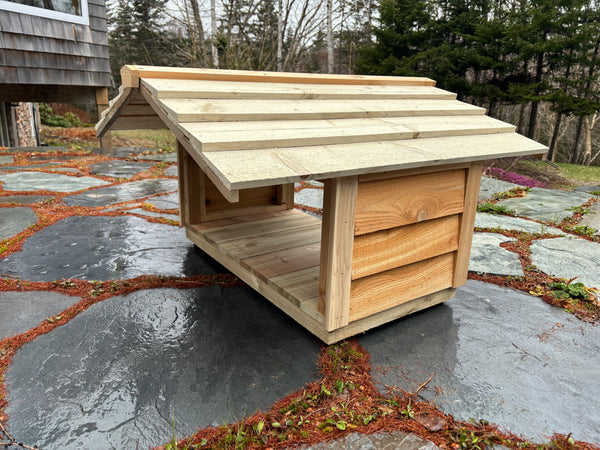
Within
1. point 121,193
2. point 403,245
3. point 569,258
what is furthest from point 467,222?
point 121,193

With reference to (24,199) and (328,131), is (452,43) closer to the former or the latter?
(24,199)

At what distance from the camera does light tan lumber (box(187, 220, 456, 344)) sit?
215cm

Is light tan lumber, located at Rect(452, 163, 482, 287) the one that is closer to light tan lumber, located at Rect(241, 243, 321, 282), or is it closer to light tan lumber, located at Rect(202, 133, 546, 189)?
light tan lumber, located at Rect(202, 133, 546, 189)

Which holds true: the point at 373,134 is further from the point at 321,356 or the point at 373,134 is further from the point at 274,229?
the point at 274,229

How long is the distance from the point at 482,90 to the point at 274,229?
11.8m

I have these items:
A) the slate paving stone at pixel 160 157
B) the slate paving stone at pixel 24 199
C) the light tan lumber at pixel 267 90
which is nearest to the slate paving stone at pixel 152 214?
the slate paving stone at pixel 24 199

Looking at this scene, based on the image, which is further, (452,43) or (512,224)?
(452,43)

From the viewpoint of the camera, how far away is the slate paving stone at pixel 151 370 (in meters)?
1.63

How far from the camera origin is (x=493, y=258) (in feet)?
11.0

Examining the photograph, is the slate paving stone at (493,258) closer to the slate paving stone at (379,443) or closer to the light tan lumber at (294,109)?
the light tan lumber at (294,109)

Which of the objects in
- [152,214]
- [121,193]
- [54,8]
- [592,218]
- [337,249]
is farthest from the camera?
[54,8]

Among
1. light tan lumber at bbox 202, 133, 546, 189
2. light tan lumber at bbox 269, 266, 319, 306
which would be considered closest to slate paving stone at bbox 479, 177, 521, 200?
light tan lumber at bbox 202, 133, 546, 189

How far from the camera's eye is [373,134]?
1999 millimetres

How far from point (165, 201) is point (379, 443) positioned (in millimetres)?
3938
